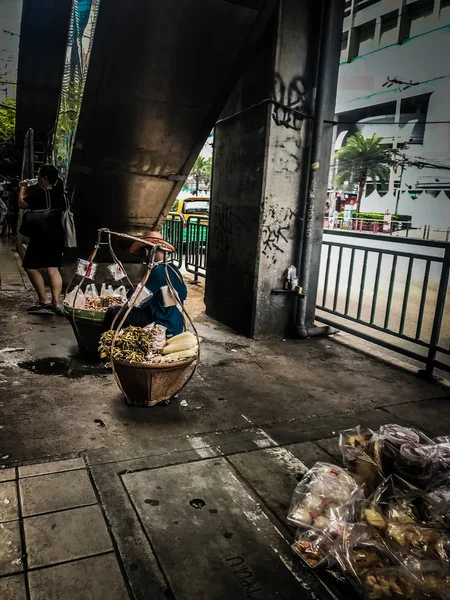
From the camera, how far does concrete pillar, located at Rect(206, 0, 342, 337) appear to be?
5520 mm

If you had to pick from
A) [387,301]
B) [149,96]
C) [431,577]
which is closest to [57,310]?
[149,96]

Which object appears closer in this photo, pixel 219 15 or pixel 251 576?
pixel 251 576

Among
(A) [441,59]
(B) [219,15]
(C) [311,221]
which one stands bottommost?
(C) [311,221]

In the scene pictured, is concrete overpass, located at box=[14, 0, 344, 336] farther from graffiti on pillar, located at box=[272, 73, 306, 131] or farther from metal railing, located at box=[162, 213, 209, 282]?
metal railing, located at box=[162, 213, 209, 282]

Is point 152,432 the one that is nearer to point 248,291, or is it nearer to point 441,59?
point 248,291

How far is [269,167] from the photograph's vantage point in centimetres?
564

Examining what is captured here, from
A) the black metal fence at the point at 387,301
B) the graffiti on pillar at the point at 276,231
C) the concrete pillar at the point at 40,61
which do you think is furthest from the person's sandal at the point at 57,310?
the concrete pillar at the point at 40,61

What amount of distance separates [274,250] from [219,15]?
278 cm

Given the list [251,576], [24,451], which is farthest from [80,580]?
[24,451]

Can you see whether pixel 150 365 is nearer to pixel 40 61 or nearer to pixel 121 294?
pixel 121 294

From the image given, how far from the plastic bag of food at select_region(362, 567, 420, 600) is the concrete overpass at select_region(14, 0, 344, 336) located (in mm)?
4079

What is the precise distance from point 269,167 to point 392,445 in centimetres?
391

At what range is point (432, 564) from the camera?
1.93 metres

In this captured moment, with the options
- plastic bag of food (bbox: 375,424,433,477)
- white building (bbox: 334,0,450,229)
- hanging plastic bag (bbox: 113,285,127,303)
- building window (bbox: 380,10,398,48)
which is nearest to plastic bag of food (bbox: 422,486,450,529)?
plastic bag of food (bbox: 375,424,433,477)
